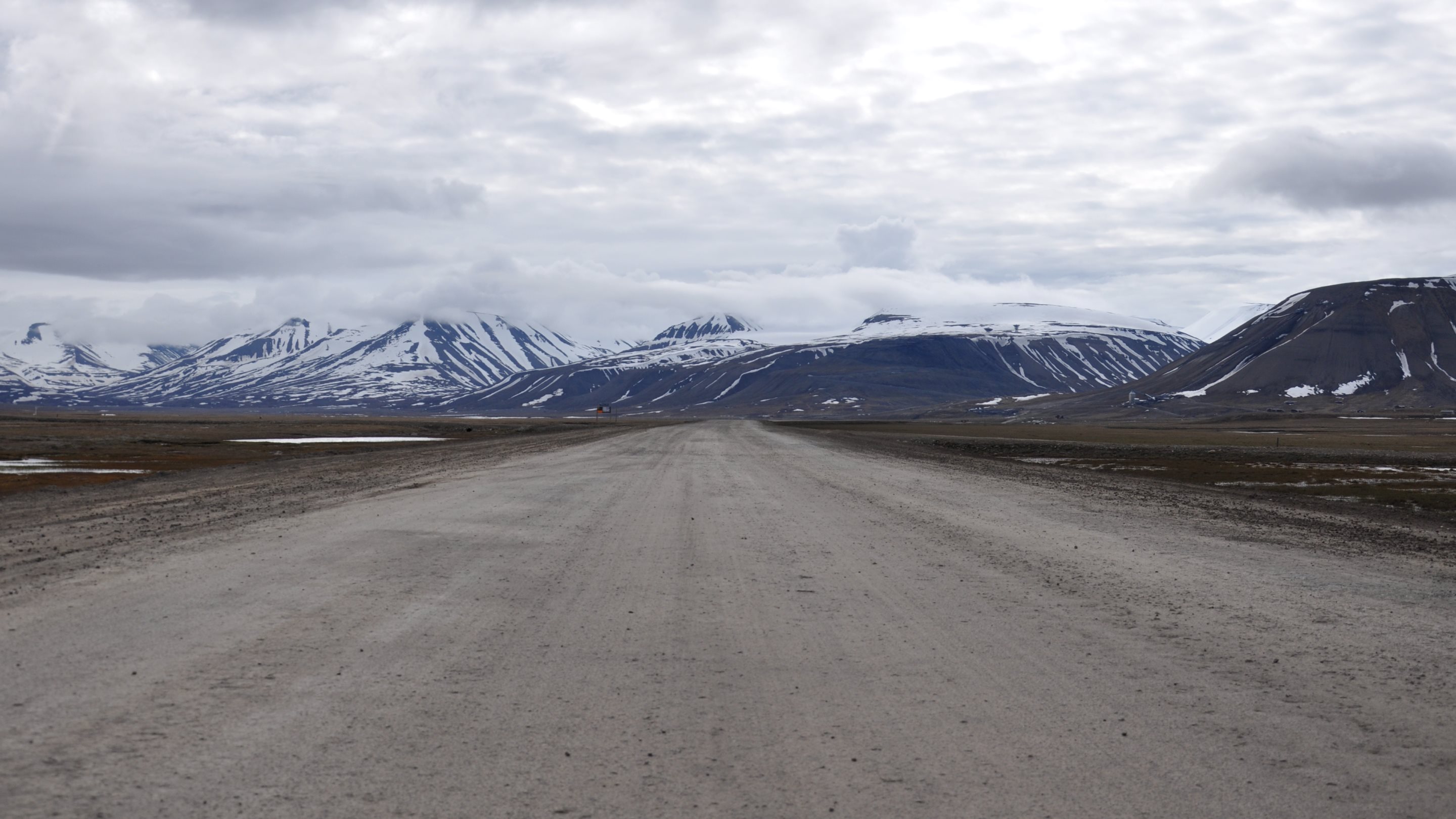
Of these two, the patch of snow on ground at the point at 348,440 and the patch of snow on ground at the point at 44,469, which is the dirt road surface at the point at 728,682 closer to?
the patch of snow on ground at the point at 44,469

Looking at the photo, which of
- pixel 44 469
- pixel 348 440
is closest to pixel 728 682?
pixel 44 469

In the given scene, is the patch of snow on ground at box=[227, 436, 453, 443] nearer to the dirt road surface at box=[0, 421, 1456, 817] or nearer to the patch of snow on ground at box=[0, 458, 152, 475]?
the patch of snow on ground at box=[0, 458, 152, 475]

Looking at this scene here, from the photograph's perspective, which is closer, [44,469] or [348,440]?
[44,469]

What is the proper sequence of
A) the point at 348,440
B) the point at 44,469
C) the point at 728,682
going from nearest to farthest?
the point at 728,682 → the point at 44,469 → the point at 348,440

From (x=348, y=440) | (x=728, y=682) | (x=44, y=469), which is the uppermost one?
(x=44, y=469)

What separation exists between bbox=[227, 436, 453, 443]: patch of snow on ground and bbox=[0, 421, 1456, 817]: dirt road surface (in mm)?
60875

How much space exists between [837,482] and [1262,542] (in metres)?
12.8

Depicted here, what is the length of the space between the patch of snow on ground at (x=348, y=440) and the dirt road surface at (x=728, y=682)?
60875 mm

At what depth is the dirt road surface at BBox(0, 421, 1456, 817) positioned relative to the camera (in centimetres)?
540

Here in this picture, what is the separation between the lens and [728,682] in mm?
7418

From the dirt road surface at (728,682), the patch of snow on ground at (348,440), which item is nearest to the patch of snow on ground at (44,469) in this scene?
the dirt road surface at (728,682)

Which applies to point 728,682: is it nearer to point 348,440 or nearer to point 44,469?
point 44,469

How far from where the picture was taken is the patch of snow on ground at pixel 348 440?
7200cm

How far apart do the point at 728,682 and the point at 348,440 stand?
7569 cm
